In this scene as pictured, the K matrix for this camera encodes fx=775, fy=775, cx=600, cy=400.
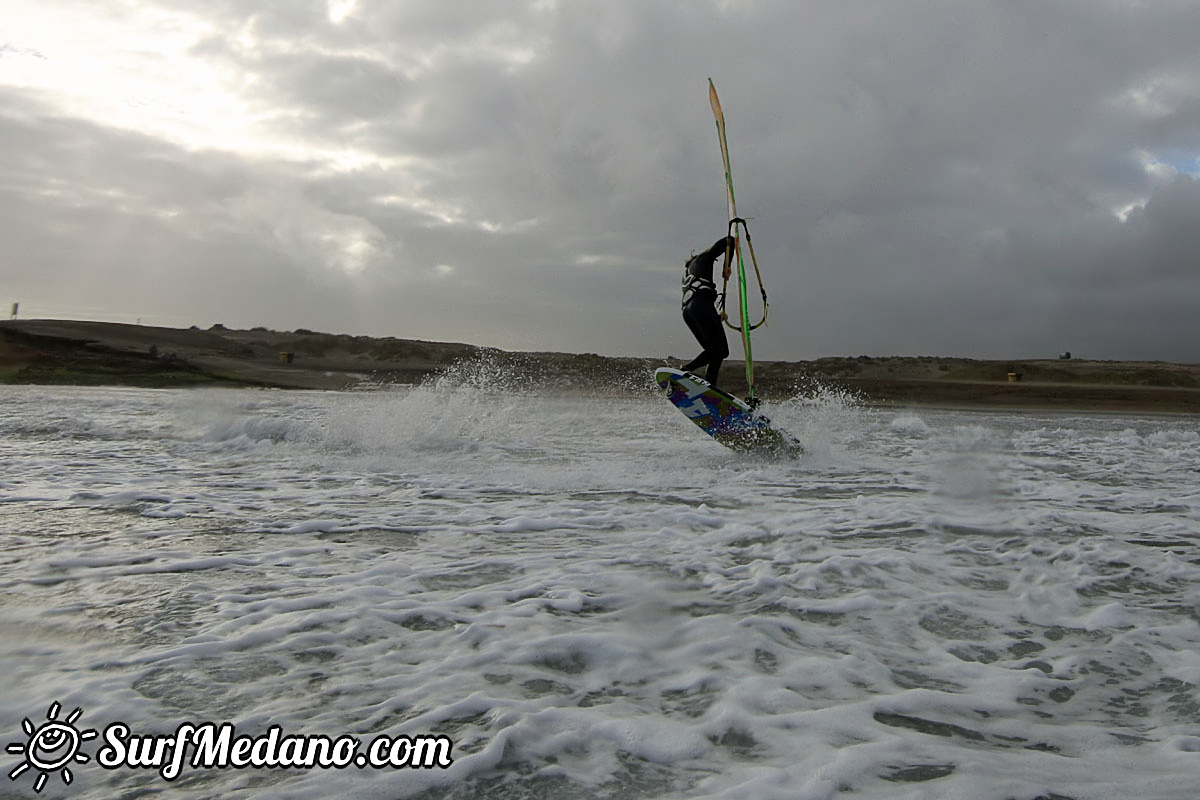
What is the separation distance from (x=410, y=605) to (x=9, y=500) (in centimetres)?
461

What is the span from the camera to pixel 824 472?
966 cm

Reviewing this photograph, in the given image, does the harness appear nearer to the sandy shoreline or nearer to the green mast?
the green mast

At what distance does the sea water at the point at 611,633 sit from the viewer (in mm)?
2340

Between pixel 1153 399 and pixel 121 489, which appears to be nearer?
pixel 121 489

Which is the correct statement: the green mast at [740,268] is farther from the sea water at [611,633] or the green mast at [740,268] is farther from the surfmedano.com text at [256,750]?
the surfmedano.com text at [256,750]

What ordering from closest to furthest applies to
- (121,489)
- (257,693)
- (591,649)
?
1. (257,693)
2. (591,649)
3. (121,489)

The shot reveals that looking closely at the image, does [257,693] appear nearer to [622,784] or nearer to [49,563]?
[622,784]

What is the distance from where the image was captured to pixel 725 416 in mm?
10883

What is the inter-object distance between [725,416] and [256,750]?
8.99 meters

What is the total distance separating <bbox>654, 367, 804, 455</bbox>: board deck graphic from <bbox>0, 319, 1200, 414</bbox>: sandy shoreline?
20.8m

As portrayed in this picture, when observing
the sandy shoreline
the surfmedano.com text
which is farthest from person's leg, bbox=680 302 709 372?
the sandy shoreline

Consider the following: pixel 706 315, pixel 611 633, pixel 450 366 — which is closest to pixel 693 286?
pixel 706 315

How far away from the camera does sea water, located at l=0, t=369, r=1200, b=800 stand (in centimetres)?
234

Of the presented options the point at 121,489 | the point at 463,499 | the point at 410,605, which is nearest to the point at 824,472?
the point at 463,499
